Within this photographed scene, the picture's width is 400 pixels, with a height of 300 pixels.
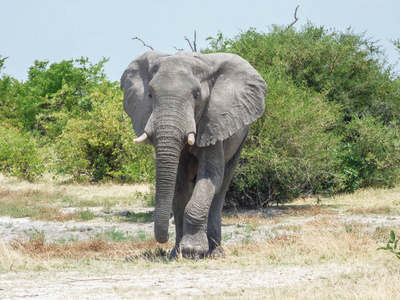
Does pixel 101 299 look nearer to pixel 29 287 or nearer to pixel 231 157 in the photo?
pixel 29 287

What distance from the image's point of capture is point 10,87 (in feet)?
185

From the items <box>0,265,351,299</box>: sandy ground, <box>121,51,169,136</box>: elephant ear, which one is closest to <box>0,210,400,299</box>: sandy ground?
<box>0,265,351,299</box>: sandy ground

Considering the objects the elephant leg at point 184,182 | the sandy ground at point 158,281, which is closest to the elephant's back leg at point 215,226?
the elephant leg at point 184,182

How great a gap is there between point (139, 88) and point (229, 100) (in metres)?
1.41

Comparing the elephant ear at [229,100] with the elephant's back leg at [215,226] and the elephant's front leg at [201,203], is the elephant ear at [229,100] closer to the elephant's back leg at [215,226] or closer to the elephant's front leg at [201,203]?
the elephant's front leg at [201,203]

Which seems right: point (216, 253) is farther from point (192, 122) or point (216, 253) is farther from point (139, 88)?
point (139, 88)

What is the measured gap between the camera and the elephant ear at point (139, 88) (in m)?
8.27

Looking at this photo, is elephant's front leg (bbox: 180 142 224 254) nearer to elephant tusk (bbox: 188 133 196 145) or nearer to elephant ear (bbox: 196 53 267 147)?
elephant ear (bbox: 196 53 267 147)

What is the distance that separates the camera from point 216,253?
8508 mm

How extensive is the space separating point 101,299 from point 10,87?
5489cm

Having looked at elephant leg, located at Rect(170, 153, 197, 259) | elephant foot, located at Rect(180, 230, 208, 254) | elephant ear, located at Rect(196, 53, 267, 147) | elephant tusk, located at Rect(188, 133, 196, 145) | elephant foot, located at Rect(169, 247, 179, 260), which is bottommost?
elephant foot, located at Rect(169, 247, 179, 260)

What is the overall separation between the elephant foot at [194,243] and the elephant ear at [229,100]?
1.28 metres

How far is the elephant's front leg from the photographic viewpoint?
772 cm

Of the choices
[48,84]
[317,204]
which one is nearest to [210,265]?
[317,204]
